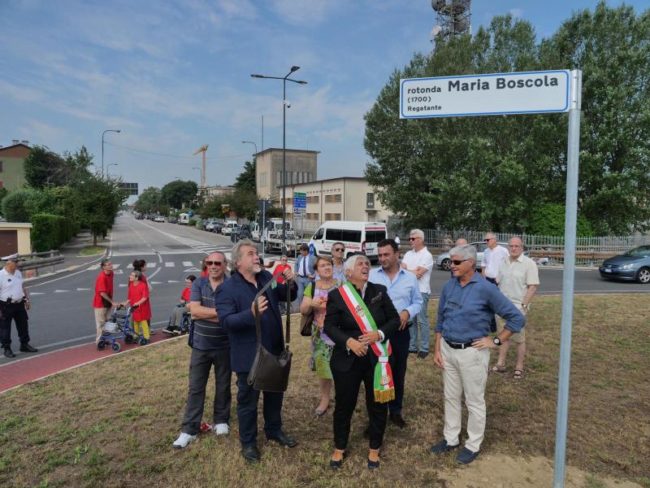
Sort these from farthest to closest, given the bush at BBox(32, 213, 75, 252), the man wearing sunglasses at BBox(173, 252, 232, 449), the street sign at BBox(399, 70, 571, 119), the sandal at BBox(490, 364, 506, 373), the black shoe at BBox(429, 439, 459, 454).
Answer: the bush at BBox(32, 213, 75, 252) → the sandal at BBox(490, 364, 506, 373) → the man wearing sunglasses at BBox(173, 252, 232, 449) → the black shoe at BBox(429, 439, 459, 454) → the street sign at BBox(399, 70, 571, 119)

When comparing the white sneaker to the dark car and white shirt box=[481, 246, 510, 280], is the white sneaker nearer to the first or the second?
white shirt box=[481, 246, 510, 280]

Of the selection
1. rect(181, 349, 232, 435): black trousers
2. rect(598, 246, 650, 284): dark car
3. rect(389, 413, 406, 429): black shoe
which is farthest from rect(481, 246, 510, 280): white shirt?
rect(598, 246, 650, 284): dark car

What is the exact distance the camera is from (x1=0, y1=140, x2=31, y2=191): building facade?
66.7 metres

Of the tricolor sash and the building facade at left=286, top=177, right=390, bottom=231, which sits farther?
the building facade at left=286, top=177, right=390, bottom=231

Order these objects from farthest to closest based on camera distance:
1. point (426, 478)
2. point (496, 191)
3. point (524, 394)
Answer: point (496, 191) < point (524, 394) < point (426, 478)

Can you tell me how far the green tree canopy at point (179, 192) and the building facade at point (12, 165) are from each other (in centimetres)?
6726

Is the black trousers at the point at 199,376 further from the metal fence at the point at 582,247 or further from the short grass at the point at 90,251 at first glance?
the short grass at the point at 90,251

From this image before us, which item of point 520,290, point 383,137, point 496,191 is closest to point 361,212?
point 383,137

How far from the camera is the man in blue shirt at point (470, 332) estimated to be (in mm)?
3721

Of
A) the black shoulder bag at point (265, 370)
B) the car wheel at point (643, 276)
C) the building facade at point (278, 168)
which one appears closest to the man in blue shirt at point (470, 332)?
the black shoulder bag at point (265, 370)

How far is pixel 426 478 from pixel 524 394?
2.28 m

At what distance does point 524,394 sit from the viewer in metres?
5.32

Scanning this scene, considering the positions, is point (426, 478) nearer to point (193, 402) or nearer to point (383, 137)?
point (193, 402)

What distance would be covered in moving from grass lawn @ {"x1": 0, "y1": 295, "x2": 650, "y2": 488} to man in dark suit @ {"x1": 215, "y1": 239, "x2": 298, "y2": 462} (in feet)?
1.23
